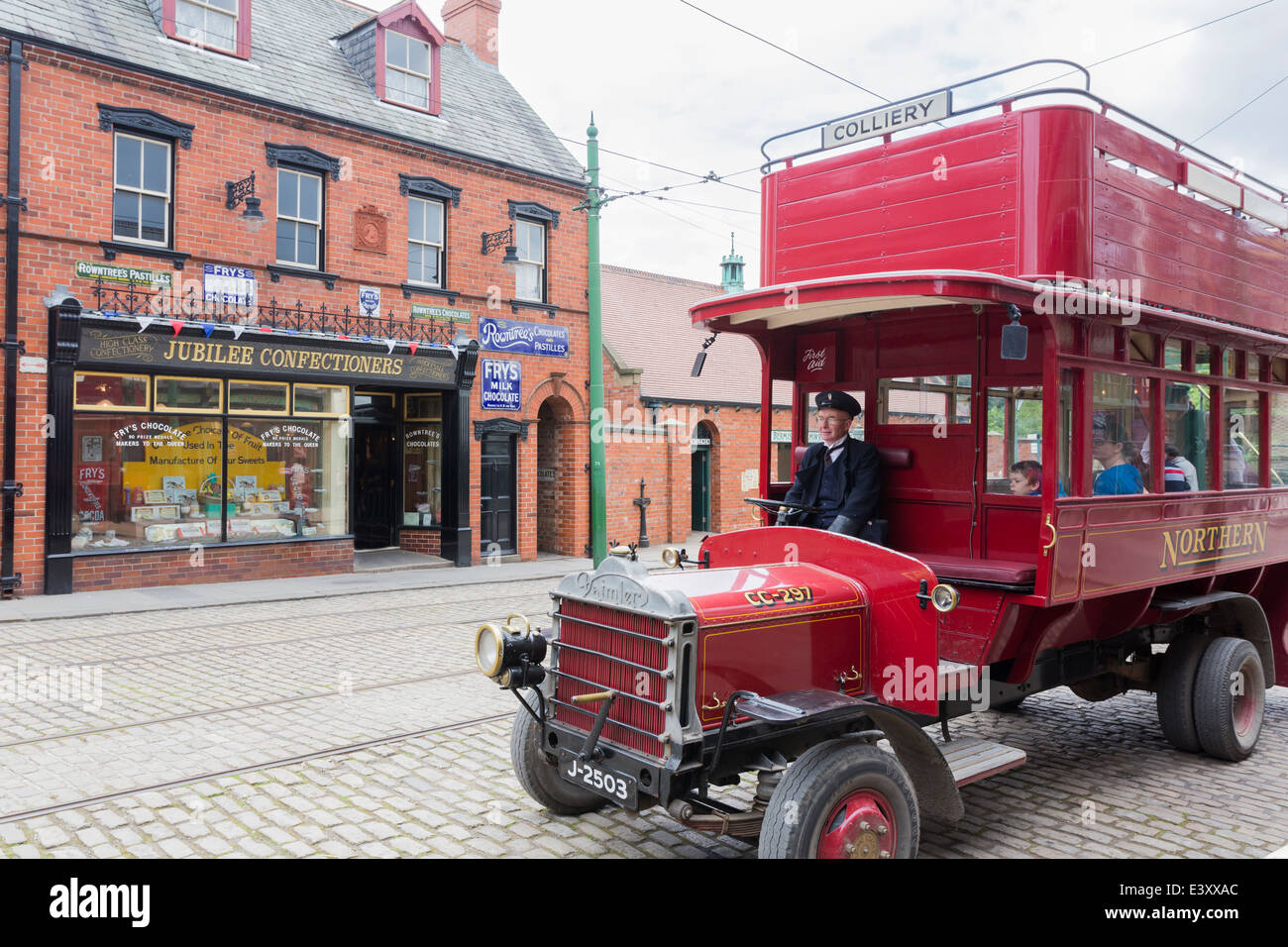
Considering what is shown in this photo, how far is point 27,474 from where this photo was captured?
42.3 feet

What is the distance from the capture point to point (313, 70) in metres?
16.7

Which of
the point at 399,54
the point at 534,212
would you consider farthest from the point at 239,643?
the point at 399,54

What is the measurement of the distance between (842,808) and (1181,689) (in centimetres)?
372

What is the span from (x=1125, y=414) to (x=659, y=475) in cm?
1633

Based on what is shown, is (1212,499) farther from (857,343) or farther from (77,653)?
(77,653)

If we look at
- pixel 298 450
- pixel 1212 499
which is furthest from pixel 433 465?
pixel 1212 499

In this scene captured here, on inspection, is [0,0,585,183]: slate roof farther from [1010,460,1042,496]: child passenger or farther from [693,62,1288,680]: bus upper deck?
[1010,460,1042,496]: child passenger

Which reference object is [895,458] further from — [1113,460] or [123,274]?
[123,274]

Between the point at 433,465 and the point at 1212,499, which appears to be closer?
the point at 1212,499

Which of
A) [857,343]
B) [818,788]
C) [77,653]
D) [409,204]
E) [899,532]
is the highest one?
[409,204]

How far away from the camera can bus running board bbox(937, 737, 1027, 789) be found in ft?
15.5

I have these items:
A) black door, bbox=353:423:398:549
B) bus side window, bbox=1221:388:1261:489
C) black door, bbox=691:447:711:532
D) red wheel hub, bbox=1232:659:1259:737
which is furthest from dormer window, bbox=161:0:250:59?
red wheel hub, bbox=1232:659:1259:737
